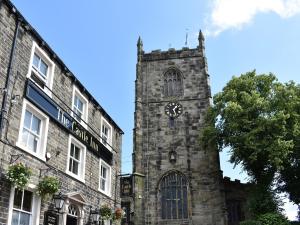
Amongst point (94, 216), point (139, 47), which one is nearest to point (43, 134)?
point (94, 216)

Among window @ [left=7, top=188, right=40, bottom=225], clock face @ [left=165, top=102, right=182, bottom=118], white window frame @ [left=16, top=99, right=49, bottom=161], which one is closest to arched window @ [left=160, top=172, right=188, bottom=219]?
clock face @ [left=165, top=102, right=182, bottom=118]

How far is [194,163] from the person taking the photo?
104 ft

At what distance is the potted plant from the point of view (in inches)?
445

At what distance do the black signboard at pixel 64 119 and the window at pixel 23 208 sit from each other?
2.90 metres

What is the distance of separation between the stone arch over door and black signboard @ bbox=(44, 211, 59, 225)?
18679 millimetres

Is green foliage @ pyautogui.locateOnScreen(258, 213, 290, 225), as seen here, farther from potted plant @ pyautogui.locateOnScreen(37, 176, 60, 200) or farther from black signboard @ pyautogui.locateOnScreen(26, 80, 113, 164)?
potted plant @ pyautogui.locateOnScreen(37, 176, 60, 200)

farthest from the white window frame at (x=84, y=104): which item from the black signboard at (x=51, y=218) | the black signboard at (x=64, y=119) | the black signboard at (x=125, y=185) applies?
the black signboard at (x=125, y=185)

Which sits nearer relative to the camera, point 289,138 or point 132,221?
point 289,138

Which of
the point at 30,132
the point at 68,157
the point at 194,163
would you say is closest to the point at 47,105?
the point at 30,132

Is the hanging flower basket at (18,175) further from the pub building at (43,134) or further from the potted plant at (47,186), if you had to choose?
the potted plant at (47,186)

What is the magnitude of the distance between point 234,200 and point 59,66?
868 inches

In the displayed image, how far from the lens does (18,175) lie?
9.96 metres

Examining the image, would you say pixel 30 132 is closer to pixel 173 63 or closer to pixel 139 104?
pixel 139 104

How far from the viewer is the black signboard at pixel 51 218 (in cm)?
1181
